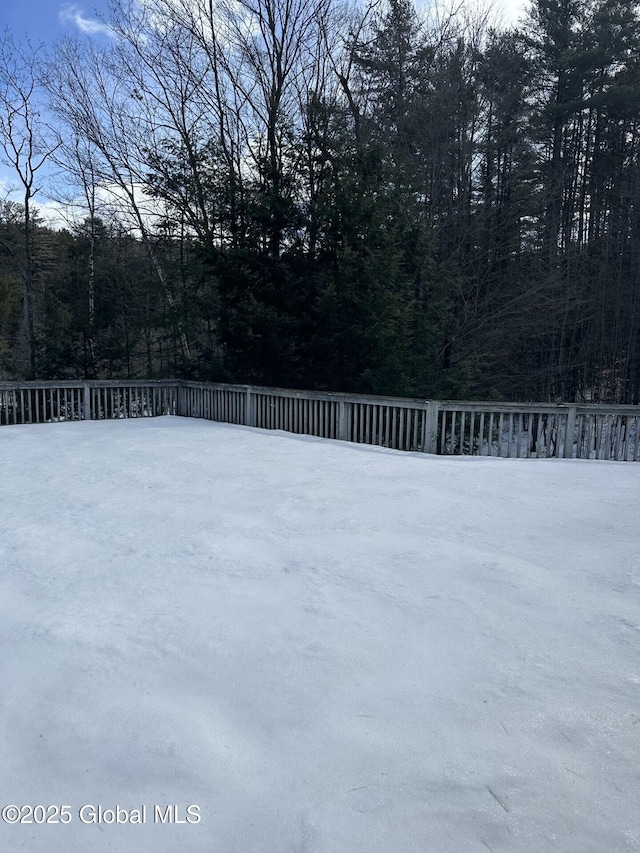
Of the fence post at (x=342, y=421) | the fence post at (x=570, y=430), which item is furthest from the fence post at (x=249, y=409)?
the fence post at (x=570, y=430)

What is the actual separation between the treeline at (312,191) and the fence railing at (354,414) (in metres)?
1.40

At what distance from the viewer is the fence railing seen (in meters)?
7.02

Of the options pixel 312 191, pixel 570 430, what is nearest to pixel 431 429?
pixel 570 430

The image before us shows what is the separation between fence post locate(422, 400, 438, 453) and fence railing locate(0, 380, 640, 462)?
13 millimetres

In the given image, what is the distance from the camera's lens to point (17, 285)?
22.9 m

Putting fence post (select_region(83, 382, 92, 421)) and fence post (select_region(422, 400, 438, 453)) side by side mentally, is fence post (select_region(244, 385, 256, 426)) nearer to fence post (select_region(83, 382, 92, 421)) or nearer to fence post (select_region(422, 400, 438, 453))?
fence post (select_region(83, 382, 92, 421))

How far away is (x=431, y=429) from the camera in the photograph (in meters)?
7.34

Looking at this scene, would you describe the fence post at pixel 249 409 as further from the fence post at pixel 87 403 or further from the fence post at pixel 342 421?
the fence post at pixel 87 403

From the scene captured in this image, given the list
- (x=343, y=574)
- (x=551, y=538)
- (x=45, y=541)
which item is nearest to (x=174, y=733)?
(x=343, y=574)

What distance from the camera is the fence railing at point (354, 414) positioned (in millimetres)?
7023

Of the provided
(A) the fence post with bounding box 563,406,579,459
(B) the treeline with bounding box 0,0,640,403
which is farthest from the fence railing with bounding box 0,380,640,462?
(B) the treeline with bounding box 0,0,640,403

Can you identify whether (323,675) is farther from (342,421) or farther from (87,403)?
(87,403)

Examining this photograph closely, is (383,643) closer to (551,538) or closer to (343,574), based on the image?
(343,574)

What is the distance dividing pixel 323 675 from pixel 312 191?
11.3 meters
